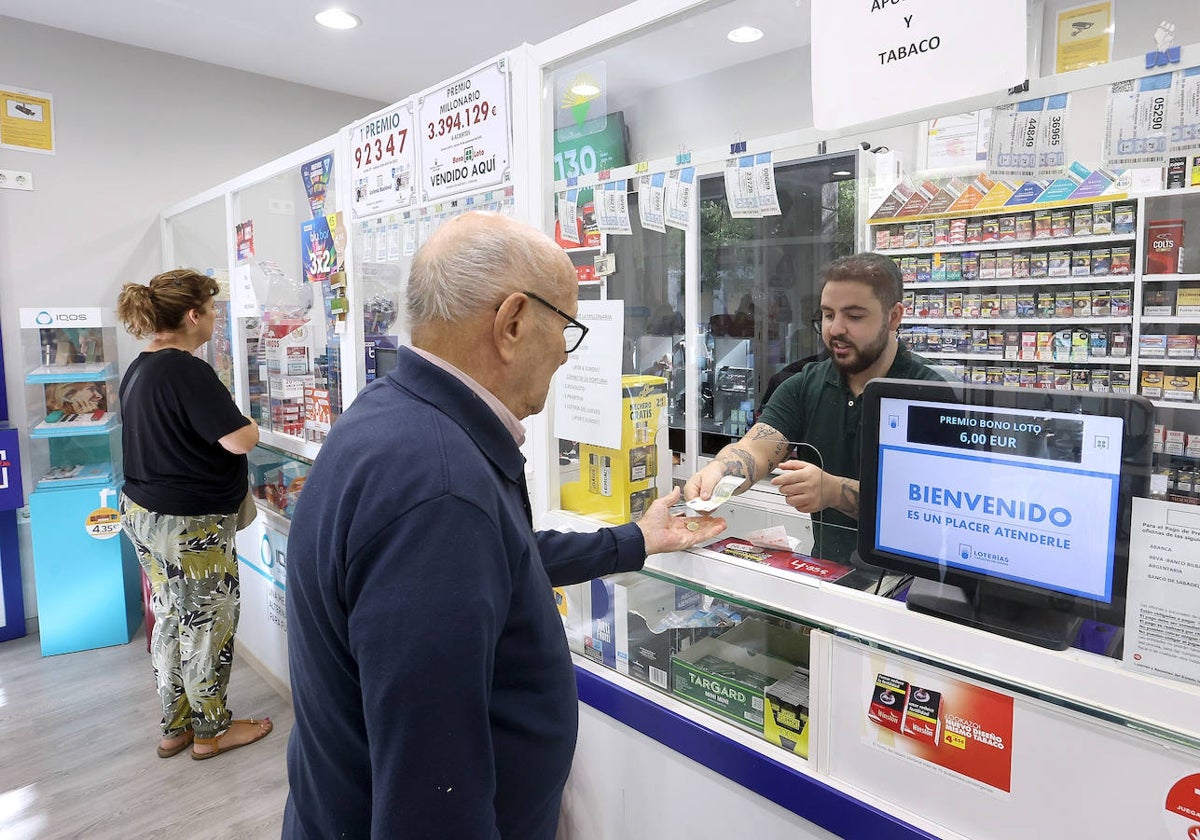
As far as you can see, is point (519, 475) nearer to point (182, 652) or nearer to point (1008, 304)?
point (1008, 304)

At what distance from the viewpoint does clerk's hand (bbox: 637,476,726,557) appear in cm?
150

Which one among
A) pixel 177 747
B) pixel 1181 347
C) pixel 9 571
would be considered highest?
pixel 1181 347

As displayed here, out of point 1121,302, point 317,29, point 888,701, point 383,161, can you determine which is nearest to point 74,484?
point 317,29

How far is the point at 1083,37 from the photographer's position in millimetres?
1018

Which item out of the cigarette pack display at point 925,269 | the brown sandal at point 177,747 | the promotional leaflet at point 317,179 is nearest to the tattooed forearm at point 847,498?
the cigarette pack display at point 925,269

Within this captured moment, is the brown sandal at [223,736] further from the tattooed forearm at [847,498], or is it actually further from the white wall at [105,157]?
the tattooed forearm at [847,498]

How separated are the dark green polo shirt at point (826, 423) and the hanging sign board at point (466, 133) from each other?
0.92 metres

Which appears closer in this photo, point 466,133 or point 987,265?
point 987,265

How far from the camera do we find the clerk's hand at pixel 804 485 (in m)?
1.44

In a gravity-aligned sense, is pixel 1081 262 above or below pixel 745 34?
below

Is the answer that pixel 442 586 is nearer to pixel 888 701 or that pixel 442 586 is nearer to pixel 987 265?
pixel 888 701

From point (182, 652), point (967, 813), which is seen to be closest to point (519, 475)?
point (967, 813)

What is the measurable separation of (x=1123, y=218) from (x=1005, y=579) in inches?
21.2

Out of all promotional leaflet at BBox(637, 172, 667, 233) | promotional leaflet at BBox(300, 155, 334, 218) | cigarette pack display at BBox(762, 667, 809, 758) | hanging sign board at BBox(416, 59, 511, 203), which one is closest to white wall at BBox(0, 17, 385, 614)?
promotional leaflet at BBox(300, 155, 334, 218)
